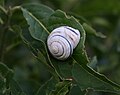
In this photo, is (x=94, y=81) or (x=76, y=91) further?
(x=76, y=91)

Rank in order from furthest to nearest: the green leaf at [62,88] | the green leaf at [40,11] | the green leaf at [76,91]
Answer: the green leaf at [40,11], the green leaf at [76,91], the green leaf at [62,88]

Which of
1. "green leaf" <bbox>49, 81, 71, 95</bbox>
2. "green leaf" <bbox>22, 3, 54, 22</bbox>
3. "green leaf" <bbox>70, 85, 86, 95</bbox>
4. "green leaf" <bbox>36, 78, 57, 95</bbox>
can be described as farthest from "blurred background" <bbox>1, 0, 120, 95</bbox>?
"green leaf" <bbox>49, 81, 71, 95</bbox>

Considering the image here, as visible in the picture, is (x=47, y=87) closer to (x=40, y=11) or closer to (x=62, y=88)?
(x=62, y=88)

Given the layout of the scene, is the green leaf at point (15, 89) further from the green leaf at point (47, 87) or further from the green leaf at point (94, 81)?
the green leaf at point (94, 81)

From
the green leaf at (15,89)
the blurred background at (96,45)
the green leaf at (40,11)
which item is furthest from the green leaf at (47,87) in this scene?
the blurred background at (96,45)

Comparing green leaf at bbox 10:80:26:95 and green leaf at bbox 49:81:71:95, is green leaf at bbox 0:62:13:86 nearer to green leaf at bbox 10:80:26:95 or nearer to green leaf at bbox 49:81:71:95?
green leaf at bbox 10:80:26:95

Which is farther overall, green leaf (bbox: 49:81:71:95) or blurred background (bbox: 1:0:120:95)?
blurred background (bbox: 1:0:120:95)

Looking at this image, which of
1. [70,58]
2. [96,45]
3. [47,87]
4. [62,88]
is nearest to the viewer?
[62,88]

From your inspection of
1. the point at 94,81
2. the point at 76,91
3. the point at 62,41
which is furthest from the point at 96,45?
the point at 94,81
